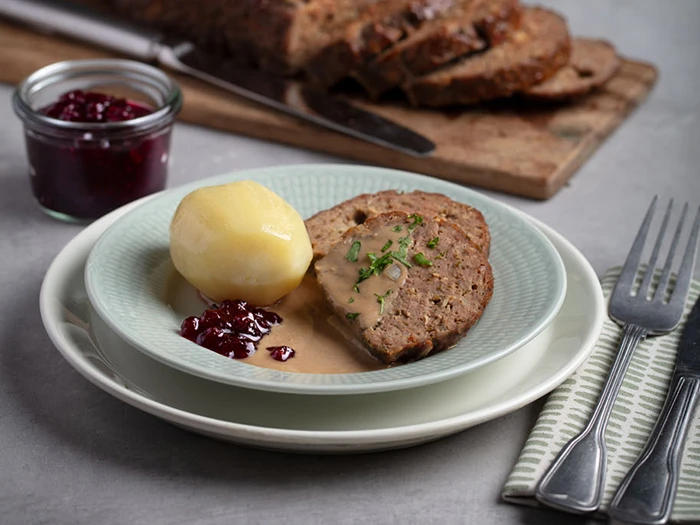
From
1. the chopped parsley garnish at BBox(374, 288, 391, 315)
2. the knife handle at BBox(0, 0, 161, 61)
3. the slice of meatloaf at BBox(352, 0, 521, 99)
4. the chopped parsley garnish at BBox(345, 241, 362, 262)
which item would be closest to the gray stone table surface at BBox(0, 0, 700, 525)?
the chopped parsley garnish at BBox(374, 288, 391, 315)

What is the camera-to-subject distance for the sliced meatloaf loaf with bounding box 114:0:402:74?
4.80m

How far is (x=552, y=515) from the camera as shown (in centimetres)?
226

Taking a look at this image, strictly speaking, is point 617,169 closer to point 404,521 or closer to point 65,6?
point 404,521

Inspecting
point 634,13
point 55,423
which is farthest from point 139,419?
point 634,13

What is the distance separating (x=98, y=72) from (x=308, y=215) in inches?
60.4

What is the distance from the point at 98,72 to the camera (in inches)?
165

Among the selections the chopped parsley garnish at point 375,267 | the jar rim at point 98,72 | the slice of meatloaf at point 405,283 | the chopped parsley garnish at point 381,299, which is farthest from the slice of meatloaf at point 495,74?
the chopped parsley garnish at point 381,299

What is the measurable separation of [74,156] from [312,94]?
4.68 ft

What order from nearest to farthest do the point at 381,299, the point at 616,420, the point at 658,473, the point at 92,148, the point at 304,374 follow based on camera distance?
the point at 658,473
the point at 304,374
the point at 616,420
the point at 381,299
the point at 92,148

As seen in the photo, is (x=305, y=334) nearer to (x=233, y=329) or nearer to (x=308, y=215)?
(x=233, y=329)

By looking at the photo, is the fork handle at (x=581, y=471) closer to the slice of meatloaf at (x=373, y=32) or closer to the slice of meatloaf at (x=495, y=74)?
the slice of meatloaf at (x=495, y=74)

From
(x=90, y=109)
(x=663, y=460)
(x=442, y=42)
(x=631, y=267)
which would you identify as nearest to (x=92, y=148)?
(x=90, y=109)

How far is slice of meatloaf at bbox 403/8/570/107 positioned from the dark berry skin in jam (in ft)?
4.82

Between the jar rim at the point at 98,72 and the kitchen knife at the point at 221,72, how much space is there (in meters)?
0.64
